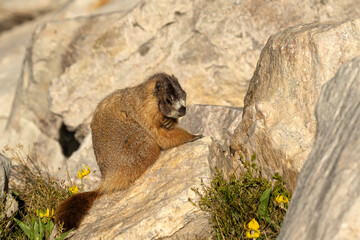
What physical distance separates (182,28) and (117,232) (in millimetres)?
6326

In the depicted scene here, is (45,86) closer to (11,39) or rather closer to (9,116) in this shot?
(9,116)

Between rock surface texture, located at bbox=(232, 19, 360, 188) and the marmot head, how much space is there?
3.71 feet

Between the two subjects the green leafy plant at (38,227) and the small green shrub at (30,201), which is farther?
the small green shrub at (30,201)

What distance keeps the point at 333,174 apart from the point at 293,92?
234 cm

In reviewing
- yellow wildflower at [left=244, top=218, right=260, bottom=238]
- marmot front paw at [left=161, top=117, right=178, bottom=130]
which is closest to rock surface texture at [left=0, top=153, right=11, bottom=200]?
marmot front paw at [left=161, top=117, right=178, bottom=130]

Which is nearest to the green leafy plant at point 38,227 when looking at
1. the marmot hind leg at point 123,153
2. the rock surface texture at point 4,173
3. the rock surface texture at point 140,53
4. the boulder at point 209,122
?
the rock surface texture at point 4,173

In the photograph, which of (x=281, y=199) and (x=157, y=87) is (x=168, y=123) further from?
(x=281, y=199)

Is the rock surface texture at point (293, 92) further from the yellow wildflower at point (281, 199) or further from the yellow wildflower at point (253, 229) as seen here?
the yellow wildflower at point (253, 229)

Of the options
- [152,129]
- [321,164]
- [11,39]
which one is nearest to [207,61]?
[152,129]

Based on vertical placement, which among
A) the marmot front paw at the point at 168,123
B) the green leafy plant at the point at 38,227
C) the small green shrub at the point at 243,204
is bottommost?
the small green shrub at the point at 243,204

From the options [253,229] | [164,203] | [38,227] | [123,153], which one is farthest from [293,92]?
[38,227]

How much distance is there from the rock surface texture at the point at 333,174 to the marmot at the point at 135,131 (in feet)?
10.5

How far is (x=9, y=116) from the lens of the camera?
47.9ft

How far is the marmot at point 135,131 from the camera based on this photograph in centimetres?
728
